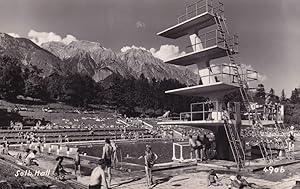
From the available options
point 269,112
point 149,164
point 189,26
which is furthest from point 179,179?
point 269,112

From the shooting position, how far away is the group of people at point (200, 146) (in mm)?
21500

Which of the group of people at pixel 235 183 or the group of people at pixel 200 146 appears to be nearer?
the group of people at pixel 235 183

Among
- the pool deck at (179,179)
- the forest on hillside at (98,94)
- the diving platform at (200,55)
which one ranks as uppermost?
the forest on hillside at (98,94)

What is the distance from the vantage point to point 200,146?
2177 centimetres

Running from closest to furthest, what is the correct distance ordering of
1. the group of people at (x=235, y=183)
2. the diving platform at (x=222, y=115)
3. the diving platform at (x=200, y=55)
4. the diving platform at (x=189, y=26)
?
the group of people at (x=235, y=183) < the diving platform at (x=200, y=55) < the diving platform at (x=222, y=115) < the diving platform at (x=189, y=26)

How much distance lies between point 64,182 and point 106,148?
6.97 feet

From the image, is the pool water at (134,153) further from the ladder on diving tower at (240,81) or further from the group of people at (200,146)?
the ladder on diving tower at (240,81)

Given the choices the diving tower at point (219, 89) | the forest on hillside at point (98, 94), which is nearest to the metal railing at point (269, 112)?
the diving tower at point (219, 89)

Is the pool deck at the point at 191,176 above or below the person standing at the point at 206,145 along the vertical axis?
below

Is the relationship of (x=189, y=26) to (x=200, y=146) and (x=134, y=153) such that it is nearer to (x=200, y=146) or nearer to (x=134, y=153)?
(x=200, y=146)

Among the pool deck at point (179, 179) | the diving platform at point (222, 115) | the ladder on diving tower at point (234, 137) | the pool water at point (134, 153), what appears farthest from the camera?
the pool water at point (134, 153)

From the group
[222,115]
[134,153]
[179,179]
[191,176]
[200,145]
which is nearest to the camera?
[179,179]

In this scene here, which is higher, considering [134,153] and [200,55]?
[200,55]

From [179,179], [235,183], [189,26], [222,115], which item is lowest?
[179,179]
